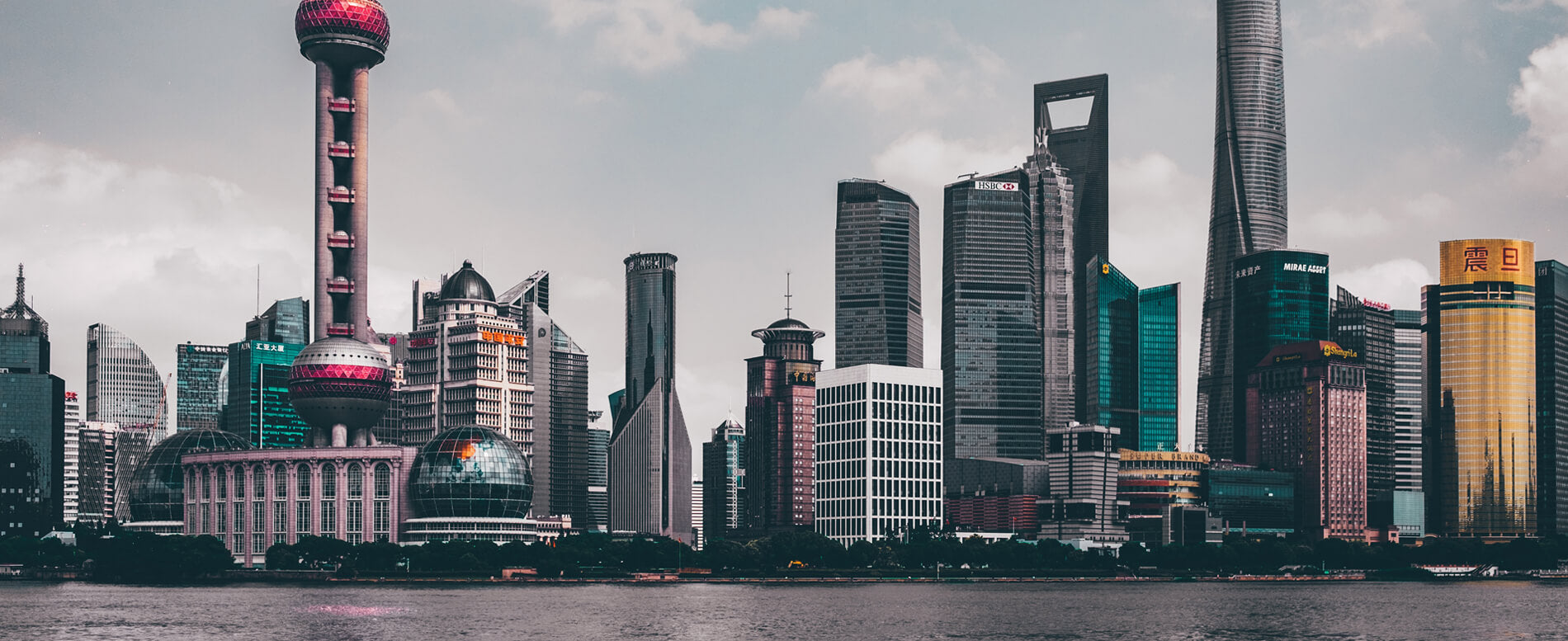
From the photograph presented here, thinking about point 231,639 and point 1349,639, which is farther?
point 1349,639

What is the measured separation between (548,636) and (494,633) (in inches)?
233

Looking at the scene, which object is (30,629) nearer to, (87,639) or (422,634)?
(87,639)

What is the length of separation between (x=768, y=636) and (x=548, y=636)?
21257mm

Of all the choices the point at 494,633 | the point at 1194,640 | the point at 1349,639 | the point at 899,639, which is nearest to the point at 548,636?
the point at 494,633

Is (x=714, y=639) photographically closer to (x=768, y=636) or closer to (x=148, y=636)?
(x=768, y=636)

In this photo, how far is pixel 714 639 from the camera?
193875 mm

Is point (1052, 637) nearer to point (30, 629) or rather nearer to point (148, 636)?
point (148, 636)

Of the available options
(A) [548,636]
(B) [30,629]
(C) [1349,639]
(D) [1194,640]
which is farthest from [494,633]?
(C) [1349,639]

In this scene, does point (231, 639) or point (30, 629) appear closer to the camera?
point (231, 639)

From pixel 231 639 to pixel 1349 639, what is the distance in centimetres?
10771

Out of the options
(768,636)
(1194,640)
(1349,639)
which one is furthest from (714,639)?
(1349,639)

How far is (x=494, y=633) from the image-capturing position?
19538 centimetres

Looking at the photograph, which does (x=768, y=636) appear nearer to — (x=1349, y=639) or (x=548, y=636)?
(x=548, y=636)

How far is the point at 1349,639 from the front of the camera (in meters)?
199
